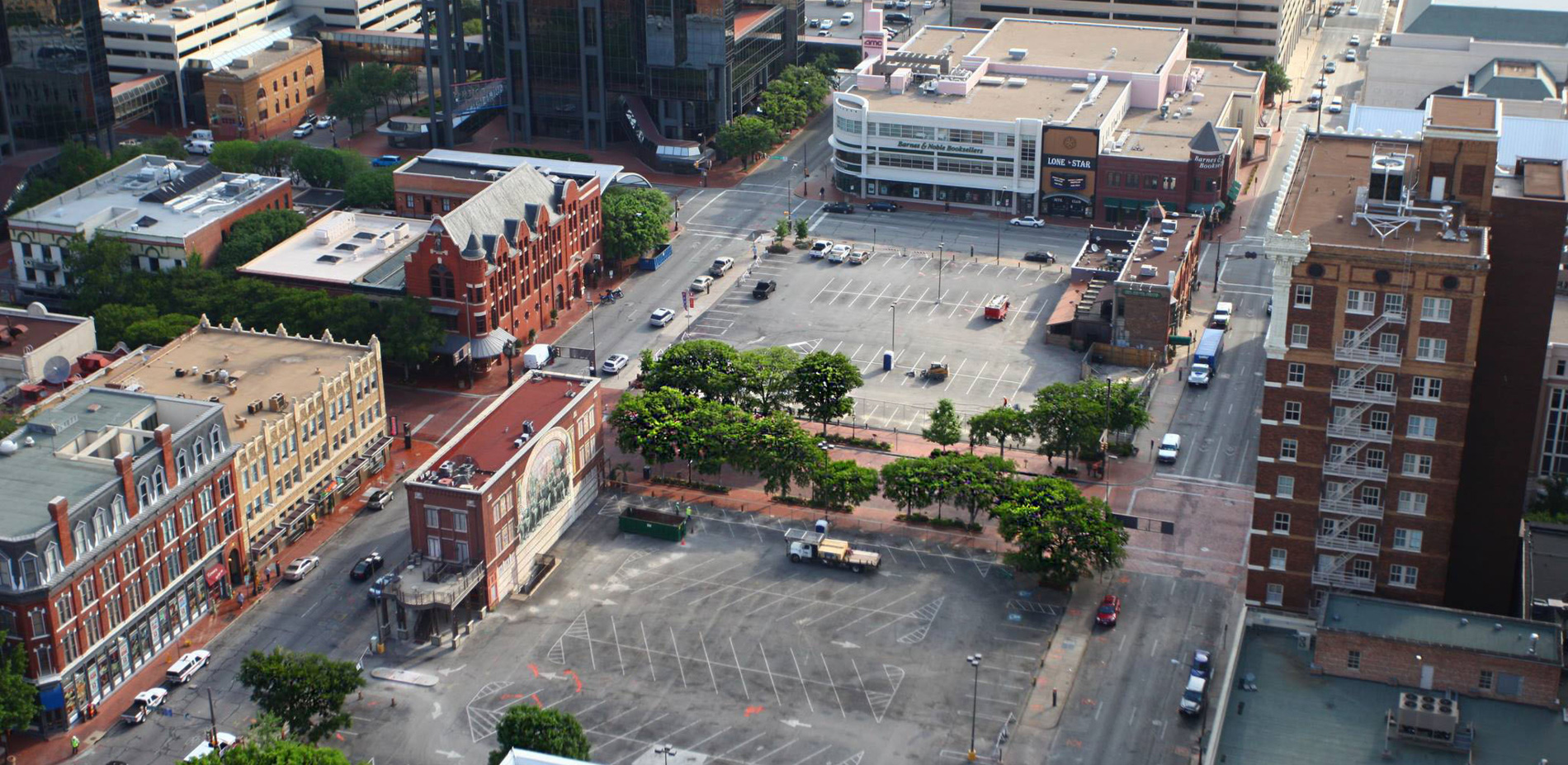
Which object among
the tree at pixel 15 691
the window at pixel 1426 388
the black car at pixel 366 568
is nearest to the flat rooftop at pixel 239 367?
the black car at pixel 366 568

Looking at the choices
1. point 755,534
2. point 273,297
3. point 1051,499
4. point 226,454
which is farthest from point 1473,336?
point 273,297

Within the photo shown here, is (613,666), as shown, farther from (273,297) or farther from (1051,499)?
(273,297)

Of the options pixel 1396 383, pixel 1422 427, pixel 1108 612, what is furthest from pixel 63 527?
pixel 1422 427

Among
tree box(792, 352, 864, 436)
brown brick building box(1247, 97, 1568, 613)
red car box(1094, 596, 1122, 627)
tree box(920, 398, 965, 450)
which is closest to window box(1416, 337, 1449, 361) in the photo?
brown brick building box(1247, 97, 1568, 613)

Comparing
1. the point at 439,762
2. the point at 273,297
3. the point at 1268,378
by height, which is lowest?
the point at 439,762

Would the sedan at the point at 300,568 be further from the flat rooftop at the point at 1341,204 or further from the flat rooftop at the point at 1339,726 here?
the flat rooftop at the point at 1341,204

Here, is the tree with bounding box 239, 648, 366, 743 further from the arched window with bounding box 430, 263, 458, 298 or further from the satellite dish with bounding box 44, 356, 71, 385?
the arched window with bounding box 430, 263, 458, 298

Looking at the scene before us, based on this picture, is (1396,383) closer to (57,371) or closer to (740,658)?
(740,658)
